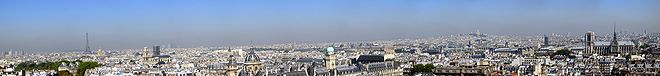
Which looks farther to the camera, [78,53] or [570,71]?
[78,53]

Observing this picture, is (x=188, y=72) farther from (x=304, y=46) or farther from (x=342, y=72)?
(x=304, y=46)

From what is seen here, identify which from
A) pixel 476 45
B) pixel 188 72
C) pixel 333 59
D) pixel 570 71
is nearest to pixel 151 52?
pixel 476 45

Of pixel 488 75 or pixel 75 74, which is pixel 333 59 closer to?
pixel 488 75

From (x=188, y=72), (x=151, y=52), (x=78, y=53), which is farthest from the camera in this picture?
(x=78, y=53)

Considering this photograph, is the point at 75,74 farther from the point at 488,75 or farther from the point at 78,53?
the point at 78,53

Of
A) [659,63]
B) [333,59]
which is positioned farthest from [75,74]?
[659,63]

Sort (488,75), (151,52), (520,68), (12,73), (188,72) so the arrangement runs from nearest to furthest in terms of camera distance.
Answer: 1. (488,75)
2. (520,68)
3. (188,72)
4. (12,73)
5. (151,52)

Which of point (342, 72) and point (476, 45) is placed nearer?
A: point (342, 72)

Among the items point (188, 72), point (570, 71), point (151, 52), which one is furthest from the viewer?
point (151, 52)

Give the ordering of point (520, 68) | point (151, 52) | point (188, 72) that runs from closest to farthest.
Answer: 1. point (520, 68)
2. point (188, 72)
3. point (151, 52)
